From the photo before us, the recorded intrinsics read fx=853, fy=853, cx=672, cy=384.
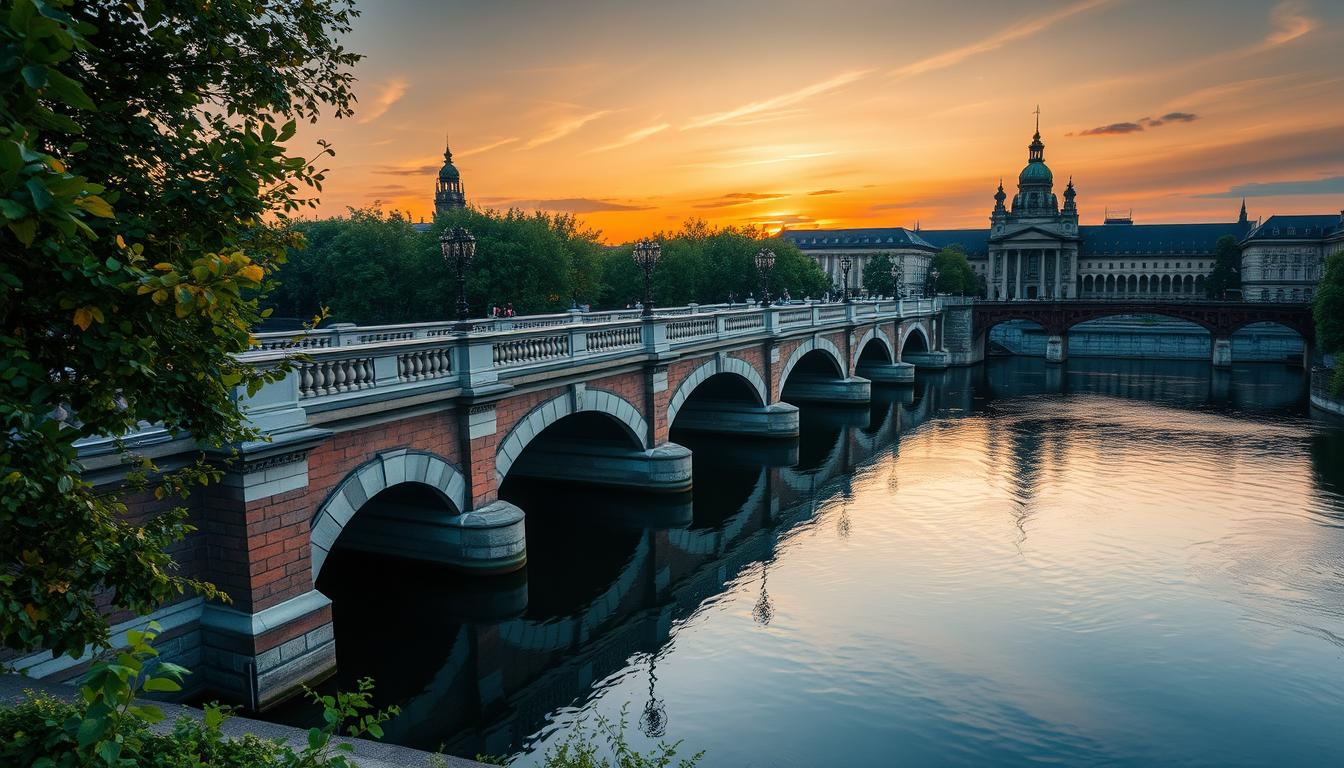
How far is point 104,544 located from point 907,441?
35894 millimetres

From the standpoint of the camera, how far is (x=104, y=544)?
5504 millimetres

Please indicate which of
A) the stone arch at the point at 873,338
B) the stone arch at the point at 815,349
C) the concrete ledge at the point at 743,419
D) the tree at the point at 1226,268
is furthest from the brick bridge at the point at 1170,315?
the tree at the point at 1226,268

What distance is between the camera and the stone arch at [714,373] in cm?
2802

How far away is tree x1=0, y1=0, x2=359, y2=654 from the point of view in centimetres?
408

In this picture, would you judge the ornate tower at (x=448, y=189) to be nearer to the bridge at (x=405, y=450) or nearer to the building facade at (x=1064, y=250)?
the building facade at (x=1064, y=250)

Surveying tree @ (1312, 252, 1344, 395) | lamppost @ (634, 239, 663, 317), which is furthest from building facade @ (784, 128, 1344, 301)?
lamppost @ (634, 239, 663, 317)

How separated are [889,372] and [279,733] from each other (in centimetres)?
5173

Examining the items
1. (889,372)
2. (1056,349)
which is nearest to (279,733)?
(889,372)

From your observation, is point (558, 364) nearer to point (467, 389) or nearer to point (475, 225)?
point (467, 389)

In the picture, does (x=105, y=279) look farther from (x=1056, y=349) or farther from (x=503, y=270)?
(x=1056, y=349)

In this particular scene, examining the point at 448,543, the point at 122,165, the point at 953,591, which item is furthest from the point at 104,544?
the point at 953,591

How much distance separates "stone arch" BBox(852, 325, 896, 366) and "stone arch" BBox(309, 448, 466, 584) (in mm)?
34986

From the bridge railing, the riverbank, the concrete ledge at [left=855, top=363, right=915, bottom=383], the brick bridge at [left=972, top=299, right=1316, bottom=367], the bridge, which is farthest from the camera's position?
the brick bridge at [left=972, top=299, right=1316, bottom=367]

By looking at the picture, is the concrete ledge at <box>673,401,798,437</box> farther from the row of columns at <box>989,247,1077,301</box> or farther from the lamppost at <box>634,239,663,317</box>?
the row of columns at <box>989,247,1077,301</box>
